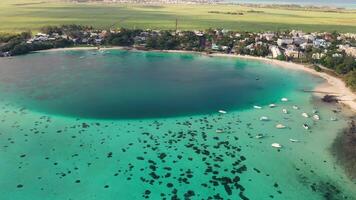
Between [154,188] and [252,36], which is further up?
[252,36]

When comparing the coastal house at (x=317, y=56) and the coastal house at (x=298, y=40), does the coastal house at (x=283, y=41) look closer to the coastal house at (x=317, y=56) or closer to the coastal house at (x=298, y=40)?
the coastal house at (x=298, y=40)

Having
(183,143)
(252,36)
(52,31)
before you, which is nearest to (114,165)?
(183,143)

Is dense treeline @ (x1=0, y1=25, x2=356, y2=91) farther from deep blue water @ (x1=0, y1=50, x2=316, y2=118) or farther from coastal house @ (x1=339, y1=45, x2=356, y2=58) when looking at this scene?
deep blue water @ (x1=0, y1=50, x2=316, y2=118)

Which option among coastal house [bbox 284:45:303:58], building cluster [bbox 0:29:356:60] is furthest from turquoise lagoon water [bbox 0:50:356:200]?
building cluster [bbox 0:29:356:60]

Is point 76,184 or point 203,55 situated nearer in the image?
point 76,184

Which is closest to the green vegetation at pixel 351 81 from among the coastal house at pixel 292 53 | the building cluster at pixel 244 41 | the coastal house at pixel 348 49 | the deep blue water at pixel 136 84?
the deep blue water at pixel 136 84

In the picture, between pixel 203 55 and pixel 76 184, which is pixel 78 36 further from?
pixel 76 184

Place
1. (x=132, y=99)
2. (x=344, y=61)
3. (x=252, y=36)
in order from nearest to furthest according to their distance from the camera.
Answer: (x=132, y=99) → (x=344, y=61) → (x=252, y=36)

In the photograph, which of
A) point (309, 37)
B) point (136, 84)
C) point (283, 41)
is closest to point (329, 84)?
point (283, 41)
